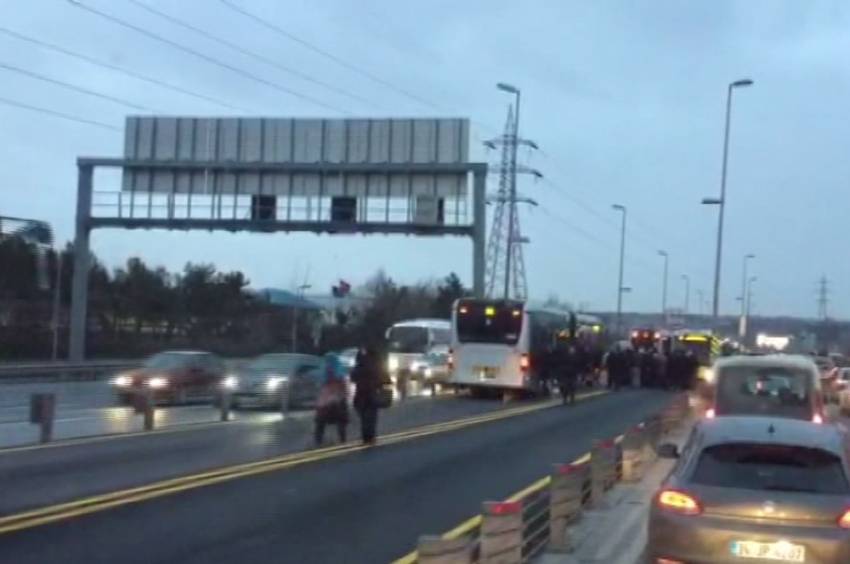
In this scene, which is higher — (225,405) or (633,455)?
(633,455)

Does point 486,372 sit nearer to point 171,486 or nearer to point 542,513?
point 171,486

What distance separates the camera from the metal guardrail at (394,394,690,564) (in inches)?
387

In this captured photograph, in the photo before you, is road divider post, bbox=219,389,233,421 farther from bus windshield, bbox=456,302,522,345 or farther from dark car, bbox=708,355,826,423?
bus windshield, bbox=456,302,522,345

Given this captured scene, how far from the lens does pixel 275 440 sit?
91.5 feet

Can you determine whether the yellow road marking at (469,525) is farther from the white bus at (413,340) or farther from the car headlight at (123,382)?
the white bus at (413,340)

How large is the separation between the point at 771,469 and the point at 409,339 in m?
50.0

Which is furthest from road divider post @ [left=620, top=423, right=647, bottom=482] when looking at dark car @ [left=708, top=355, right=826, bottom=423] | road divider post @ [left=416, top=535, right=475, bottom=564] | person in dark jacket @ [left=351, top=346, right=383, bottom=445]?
road divider post @ [left=416, top=535, right=475, bottom=564]

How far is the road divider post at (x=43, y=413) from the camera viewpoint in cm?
2531

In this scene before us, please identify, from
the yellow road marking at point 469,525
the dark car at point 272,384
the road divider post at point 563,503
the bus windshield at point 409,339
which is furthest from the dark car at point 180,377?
the road divider post at point 563,503

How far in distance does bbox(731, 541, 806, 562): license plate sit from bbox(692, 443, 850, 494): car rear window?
1.54 ft

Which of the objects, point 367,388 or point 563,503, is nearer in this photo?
point 563,503

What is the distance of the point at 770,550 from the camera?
1094 cm

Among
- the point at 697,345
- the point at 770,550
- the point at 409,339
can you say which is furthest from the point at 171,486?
the point at 697,345

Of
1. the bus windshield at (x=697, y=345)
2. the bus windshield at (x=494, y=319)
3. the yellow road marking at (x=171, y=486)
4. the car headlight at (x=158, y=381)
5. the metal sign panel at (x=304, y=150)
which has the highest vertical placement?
the metal sign panel at (x=304, y=150)
